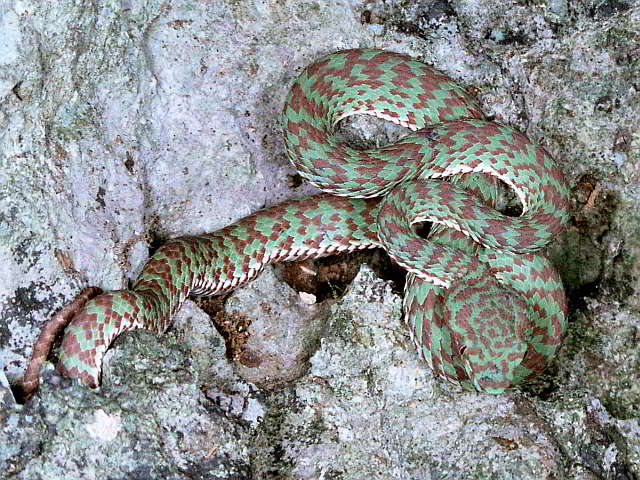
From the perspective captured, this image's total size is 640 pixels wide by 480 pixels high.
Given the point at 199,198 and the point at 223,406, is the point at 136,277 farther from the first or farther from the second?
the point at 223,406

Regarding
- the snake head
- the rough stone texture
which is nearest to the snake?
the snake head

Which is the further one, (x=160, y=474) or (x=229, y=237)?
(x=229, y=237)

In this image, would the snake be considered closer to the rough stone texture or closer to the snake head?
the snake head

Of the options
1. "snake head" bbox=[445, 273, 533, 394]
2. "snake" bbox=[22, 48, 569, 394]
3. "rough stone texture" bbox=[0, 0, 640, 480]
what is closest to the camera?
"rough stone texture" bbox=[0, 0, 640, 480]

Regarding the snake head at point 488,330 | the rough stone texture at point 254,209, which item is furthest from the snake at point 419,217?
the rough stone texture at point 254,209

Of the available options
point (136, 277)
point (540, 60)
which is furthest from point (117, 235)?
point (540, 60)

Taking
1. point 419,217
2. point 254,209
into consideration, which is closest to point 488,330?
point 419,217

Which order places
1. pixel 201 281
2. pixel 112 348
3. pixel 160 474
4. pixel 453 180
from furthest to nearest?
pixel 453 180, pixel 201 281, pixel 112 348, pixel 160 474
